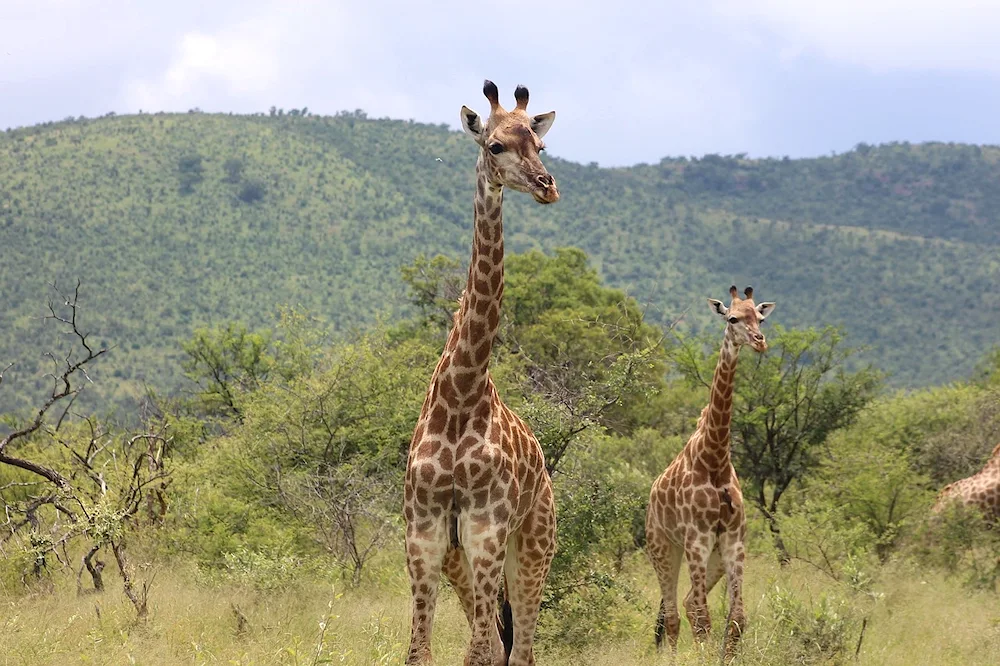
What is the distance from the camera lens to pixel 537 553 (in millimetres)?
7754

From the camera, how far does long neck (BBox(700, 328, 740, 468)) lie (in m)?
10.5

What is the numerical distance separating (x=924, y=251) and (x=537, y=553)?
7098cm

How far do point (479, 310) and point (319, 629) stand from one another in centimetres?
267

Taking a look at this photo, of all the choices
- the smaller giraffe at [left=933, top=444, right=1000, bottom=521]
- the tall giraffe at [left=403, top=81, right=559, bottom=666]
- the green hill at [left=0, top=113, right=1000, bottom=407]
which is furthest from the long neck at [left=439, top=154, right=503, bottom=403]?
the green hill at [left=0, top=113, right=1000, bottom=407]

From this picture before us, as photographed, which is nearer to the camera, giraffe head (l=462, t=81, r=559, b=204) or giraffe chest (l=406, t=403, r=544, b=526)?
giraffe head (l=462, t=81, r=559, b=204)

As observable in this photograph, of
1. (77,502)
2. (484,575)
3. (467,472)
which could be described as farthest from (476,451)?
(77,502)

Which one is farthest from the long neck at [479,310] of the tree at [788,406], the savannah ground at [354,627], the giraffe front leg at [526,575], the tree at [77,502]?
the tree at [788,406]

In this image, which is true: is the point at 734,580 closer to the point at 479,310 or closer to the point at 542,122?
the point at 479,310

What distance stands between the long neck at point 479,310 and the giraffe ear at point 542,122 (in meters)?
0.39

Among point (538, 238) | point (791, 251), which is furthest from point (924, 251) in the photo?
point (538, 238)

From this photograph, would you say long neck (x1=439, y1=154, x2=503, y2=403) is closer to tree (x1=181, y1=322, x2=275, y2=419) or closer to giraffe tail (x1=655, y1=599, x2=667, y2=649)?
giraffe tail (x1=655, y1=599, x2=667, y2=649)

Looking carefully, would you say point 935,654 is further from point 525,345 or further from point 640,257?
point 640,257

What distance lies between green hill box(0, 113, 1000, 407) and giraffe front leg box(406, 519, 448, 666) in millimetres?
36793

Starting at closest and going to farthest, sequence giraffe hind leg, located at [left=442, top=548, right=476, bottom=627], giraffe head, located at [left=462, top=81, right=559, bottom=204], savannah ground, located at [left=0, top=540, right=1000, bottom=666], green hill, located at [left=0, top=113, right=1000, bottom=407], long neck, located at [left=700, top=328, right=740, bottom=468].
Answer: giraffe head, located at [left=462, top=81, right=559, bottom=204]
giraffe hind leg, located at [left=442, top=548, right=476, bottom=627]
savannah ground, located at [left=0, top=540, right=1000, bottom=666]
long neck, located at [left=700, top=328, right=740, bottom=468]
green hill, located at [left=0, top=113, right=1000, bottom=407]
